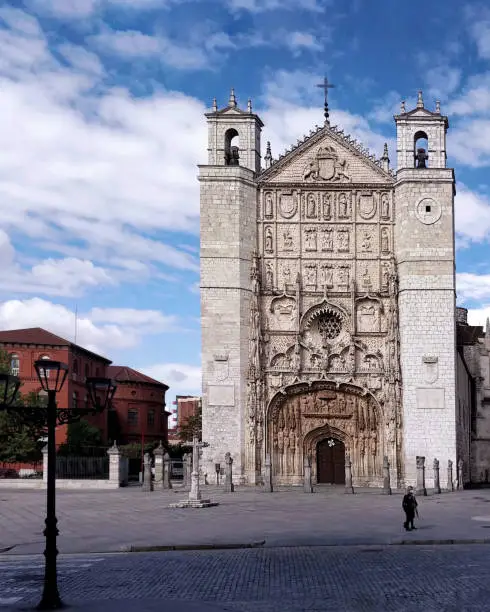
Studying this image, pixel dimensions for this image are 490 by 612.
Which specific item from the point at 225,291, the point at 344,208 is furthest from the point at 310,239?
the point at 225,291

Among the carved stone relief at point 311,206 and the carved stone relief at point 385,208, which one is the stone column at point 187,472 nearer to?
the carved stone relief at point 311,206

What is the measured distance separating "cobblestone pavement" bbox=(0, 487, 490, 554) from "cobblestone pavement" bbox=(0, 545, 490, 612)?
1719mm

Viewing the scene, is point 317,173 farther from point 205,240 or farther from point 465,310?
point 465,310

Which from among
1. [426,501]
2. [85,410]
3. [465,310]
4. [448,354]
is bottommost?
[426,501]

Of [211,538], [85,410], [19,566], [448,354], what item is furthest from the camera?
[448,354]

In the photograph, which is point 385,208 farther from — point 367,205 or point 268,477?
point 268,477

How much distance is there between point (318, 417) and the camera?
142 feet

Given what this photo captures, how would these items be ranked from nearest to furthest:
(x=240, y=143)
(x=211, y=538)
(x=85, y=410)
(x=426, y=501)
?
(x=85, y=410) → (x=211, y=538) → (x=426, y=501) → (x=240, y=143)

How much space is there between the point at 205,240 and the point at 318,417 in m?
9.50

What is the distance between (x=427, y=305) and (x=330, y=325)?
177 inches

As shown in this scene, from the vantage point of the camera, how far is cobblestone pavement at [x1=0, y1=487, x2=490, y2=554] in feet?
66.5

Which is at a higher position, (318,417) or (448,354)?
(448,354)

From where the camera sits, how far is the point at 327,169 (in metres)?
44.7

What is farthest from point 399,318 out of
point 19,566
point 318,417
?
point 19,566
